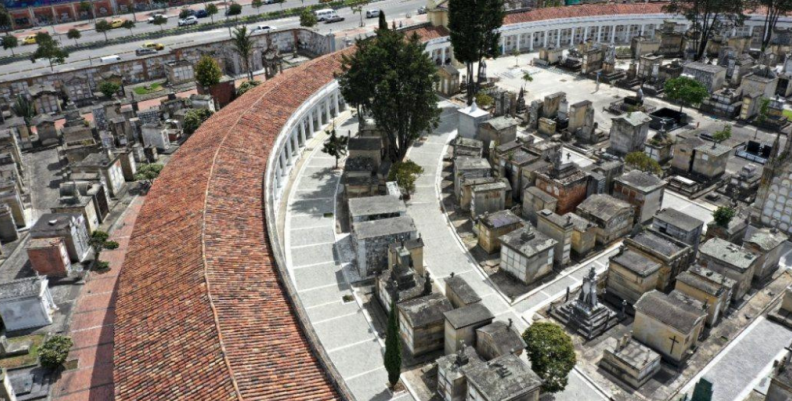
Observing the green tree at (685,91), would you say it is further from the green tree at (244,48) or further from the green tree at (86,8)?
the green tree at (86,8)

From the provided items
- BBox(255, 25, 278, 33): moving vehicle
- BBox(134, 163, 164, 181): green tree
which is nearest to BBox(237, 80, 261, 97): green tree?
BBox(255, 25, 278, 33): moving vehicle

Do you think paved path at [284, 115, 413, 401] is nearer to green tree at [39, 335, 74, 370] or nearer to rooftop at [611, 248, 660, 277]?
green tree at [39, 335, 74, 370]

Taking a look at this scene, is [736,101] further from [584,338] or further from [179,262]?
[179,262]

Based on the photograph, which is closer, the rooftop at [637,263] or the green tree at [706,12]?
the rooftop at [637,263]

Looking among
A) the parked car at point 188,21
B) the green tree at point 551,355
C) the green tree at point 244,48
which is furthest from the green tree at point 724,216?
the parked car at point 188,21

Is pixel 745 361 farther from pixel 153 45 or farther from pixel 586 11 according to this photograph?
pixel 153 45

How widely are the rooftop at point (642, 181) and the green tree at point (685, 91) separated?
70.7 feet

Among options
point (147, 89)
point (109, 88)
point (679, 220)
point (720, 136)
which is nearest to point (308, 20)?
point (147, 89)

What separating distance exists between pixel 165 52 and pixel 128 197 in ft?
128

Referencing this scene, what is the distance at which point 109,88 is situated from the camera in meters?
78.6

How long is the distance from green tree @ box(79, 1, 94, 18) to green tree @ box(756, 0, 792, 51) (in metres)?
114

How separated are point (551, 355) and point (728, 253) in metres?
15.9

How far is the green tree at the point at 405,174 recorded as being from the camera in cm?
5245

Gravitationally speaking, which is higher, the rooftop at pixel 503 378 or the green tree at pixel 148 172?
the green tree at pixel 148 172
